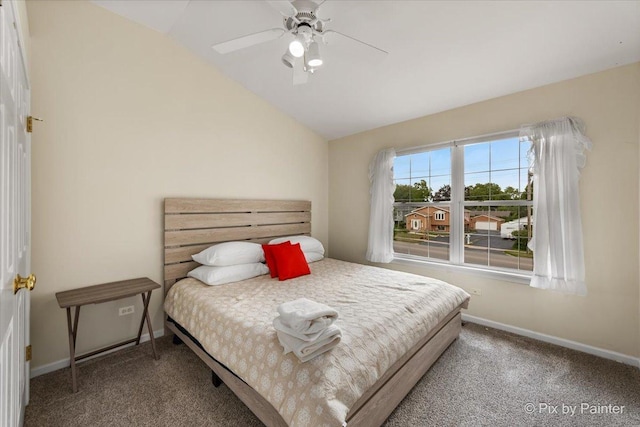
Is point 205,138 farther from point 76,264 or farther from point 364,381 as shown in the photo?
point 364,381

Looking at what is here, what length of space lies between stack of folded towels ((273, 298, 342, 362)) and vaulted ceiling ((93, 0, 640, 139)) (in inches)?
84.3

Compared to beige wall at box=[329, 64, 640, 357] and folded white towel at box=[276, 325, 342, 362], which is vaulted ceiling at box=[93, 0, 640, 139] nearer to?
beige wall at box=[329, 64, 640, 357]

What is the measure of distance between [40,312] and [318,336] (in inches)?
89.1

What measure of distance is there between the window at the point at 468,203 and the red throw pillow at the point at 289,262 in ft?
5.08

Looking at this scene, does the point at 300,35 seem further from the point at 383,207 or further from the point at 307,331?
the point at 383,207

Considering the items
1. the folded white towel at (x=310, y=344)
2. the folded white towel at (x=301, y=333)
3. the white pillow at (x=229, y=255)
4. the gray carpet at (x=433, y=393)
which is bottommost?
the gray carpet at (x=433, y=393)

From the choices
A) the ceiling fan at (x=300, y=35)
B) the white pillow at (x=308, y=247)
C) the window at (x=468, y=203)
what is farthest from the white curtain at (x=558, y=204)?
the white pillow at (x=308, y=247)

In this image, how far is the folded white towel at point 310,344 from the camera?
4.43 feet

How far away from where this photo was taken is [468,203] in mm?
3117

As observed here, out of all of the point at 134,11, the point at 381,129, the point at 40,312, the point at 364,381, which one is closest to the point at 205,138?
the point at 134,11

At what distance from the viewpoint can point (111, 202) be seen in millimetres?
2377

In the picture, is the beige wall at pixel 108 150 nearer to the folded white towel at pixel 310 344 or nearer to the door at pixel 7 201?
the door at pixel 7 201

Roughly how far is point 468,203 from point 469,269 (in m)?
0.75

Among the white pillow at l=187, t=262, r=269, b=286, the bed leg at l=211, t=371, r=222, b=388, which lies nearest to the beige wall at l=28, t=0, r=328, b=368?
the white pillow at l=187, t=262, r=269, b=286
